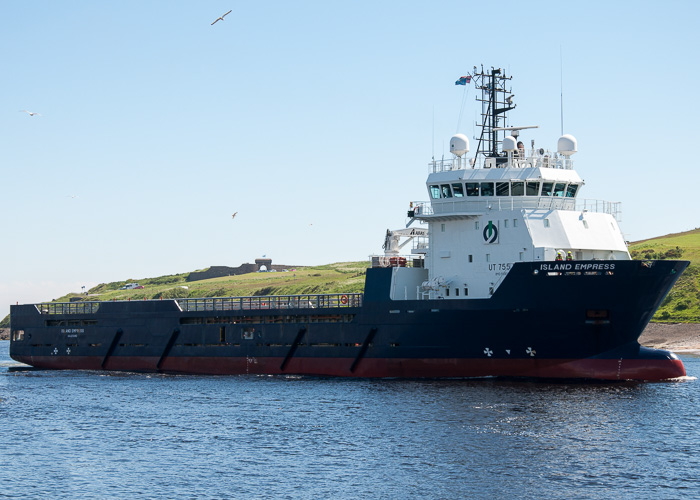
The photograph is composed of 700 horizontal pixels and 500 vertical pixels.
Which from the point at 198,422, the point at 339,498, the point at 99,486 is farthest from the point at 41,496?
the point at 198,422

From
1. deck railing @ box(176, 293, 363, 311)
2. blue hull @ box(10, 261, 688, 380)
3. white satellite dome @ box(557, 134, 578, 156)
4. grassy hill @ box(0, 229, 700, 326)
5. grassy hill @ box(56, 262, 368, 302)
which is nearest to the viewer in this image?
blue hull @ box(10, 261, 688, 380)

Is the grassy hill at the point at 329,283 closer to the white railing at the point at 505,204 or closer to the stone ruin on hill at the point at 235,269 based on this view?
the stone ruin on hill at the point at 235,269

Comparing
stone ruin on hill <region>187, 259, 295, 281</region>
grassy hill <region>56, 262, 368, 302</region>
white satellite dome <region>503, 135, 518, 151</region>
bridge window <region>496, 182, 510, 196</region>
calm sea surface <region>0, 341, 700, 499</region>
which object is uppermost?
white satellite dome <region>503, 135, 518, 151</region>

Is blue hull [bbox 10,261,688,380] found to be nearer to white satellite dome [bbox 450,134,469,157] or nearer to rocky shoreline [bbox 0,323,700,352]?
white satellite dome [bbox 450,134,469,157]

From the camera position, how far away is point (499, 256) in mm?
40375

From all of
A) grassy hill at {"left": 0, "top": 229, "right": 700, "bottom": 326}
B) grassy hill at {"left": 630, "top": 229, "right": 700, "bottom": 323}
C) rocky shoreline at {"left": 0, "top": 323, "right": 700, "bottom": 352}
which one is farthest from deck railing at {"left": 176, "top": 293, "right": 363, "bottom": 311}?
grassy hill at {"left": 630, "top": 229, "right": 700, "bottom": 323}

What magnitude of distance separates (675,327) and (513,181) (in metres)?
42.6

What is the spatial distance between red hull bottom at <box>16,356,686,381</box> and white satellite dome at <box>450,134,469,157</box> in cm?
1043

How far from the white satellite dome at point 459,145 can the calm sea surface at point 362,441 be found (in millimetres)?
11492

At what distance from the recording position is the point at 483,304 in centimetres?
3872

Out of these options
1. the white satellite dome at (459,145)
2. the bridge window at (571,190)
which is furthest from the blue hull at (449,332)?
the bridge window at (571,190)

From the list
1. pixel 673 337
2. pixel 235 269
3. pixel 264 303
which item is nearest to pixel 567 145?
pixel 264 303

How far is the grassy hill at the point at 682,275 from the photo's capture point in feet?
264

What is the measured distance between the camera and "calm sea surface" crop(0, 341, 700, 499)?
76.7 ft
